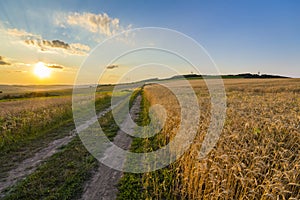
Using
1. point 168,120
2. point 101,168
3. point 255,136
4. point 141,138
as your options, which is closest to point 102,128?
point 141,138

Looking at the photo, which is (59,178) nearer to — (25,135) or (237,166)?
(237,166)

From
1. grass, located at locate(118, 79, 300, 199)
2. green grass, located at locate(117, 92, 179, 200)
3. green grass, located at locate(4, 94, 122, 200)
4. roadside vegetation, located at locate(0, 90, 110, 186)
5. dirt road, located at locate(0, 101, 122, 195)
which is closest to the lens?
grass, located at locate(118, 79, 300, 199)

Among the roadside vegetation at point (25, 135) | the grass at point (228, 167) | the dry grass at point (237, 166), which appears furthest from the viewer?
the roadside vegetation at point (25, 135)

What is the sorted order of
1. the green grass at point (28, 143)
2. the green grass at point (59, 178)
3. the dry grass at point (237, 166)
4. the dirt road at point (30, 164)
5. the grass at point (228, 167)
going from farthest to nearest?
the green grass at point (28, 143)
the dirt road at point (30, 164)
the green grass at point (59, 178)
the grass at point (228, 167)
the dry grass at point (237, 166)

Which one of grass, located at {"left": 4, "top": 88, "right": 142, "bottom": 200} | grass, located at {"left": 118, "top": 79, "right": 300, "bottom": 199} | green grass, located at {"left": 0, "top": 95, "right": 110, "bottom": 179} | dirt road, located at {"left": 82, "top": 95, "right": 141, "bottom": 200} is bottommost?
dirt road, located at {"left": 82, "top": 95, "right": 141, "bottom": 200}

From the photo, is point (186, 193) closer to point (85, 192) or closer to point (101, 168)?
point (85, 192)

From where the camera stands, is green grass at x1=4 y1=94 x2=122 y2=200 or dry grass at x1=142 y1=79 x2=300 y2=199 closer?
dry grass at x1=142 y1=79 x2=300 y2=199

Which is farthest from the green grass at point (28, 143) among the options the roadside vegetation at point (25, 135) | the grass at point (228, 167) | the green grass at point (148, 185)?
the grass at point (228, 167)

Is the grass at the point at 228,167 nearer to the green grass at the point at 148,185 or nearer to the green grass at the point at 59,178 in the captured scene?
the green grass at the point at 148,185

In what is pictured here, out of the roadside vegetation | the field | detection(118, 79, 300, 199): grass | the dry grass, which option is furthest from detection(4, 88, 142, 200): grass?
the dry grass

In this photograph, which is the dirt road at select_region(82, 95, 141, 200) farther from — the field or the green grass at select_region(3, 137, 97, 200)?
the green grass at select_region(3, 137, 97, 200)

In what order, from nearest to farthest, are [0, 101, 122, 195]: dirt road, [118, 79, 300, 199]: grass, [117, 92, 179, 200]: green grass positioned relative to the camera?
[118, 79, 300, 199]: grass
[117, 92, 179, 200]: green grass
[0, 101, 122, 195]: dirt road

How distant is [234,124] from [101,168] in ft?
18.0

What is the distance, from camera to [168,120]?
33.2 feet
